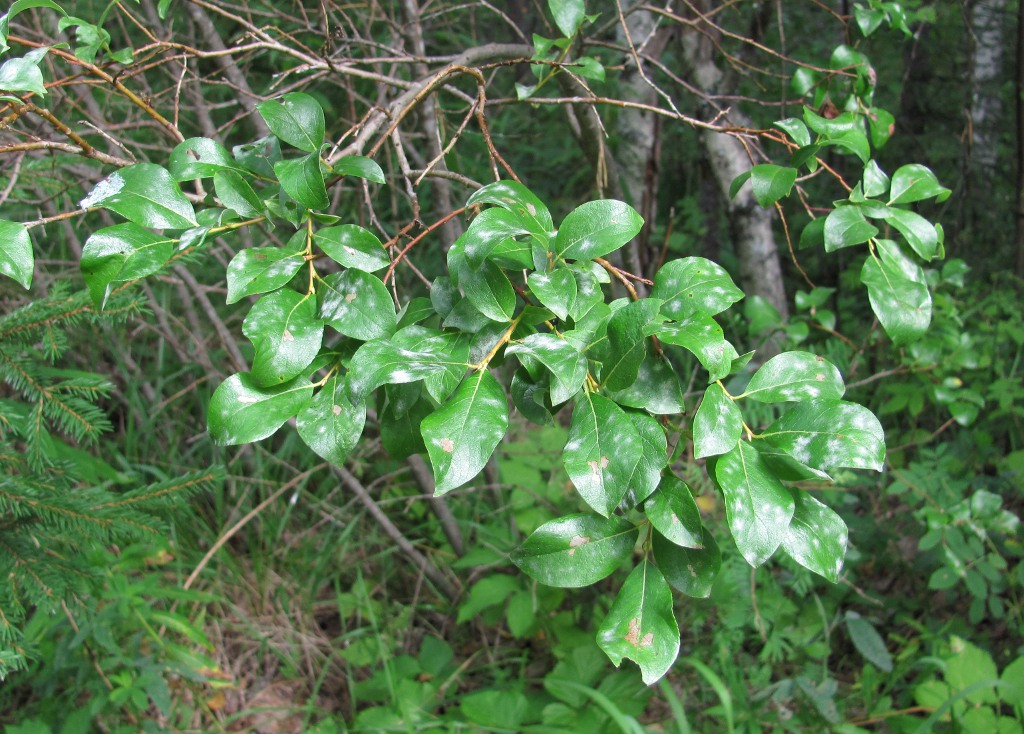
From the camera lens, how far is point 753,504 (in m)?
0.57

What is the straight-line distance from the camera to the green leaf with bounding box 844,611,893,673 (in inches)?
76.8

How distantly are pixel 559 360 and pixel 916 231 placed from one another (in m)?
0.50

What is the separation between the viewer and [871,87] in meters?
1.19

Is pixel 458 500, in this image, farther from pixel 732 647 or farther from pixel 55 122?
pixel 55 122

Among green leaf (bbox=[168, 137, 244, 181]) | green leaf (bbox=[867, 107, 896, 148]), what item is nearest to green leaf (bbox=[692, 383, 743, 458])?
green leaf (bbox=[168, 137, 244, 181])

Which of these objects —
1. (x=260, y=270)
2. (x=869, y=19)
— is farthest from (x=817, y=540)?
(x=869, y=19)

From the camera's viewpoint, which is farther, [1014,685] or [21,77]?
[1014,685]

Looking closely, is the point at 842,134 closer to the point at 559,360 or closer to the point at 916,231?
the point at 916,231

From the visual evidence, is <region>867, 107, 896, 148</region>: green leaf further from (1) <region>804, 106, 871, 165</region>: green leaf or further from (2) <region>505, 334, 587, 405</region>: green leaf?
(2) <region>505, 334, 587, 405</region>: green leaf

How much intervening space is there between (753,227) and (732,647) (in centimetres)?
118

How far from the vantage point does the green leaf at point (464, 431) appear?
54 cm

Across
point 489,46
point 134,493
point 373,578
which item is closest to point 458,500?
point 373,578

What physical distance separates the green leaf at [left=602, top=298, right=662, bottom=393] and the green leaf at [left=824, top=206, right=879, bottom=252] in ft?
1.06

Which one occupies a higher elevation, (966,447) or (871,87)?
(871,87)
